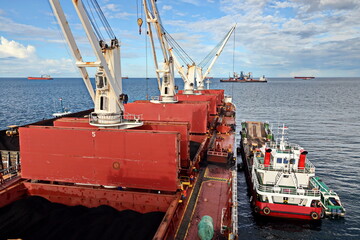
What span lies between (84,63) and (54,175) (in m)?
9.08

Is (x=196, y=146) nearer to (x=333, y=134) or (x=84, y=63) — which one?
(x=84, y=63)

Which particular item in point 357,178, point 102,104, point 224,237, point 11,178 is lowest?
point 357,178

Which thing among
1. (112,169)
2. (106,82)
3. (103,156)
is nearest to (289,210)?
(112,169)

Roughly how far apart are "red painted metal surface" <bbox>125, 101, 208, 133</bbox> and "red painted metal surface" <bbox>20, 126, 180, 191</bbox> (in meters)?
14.6

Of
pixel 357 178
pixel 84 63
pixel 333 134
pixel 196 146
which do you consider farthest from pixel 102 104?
pixel 333 134

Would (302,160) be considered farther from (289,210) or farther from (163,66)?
(163,66)

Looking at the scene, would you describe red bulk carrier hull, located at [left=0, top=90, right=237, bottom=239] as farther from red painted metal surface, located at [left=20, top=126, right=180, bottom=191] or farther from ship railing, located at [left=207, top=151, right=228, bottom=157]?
ship railing, located at [left=207, top=151, right=228, bottom=157]

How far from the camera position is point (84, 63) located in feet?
61.3

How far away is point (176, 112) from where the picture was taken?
31281 millimetres

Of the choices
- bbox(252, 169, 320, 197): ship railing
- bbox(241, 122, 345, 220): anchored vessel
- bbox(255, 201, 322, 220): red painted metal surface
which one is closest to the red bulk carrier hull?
bbox(252, 169, 320, 197): ship railing

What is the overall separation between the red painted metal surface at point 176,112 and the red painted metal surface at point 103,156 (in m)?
14.6

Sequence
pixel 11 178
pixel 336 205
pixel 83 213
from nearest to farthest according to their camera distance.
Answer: pixel 83 213
pixel 11 178
pixel 336 205

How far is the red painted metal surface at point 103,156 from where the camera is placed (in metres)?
16.4

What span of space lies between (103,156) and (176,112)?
1546 cm
